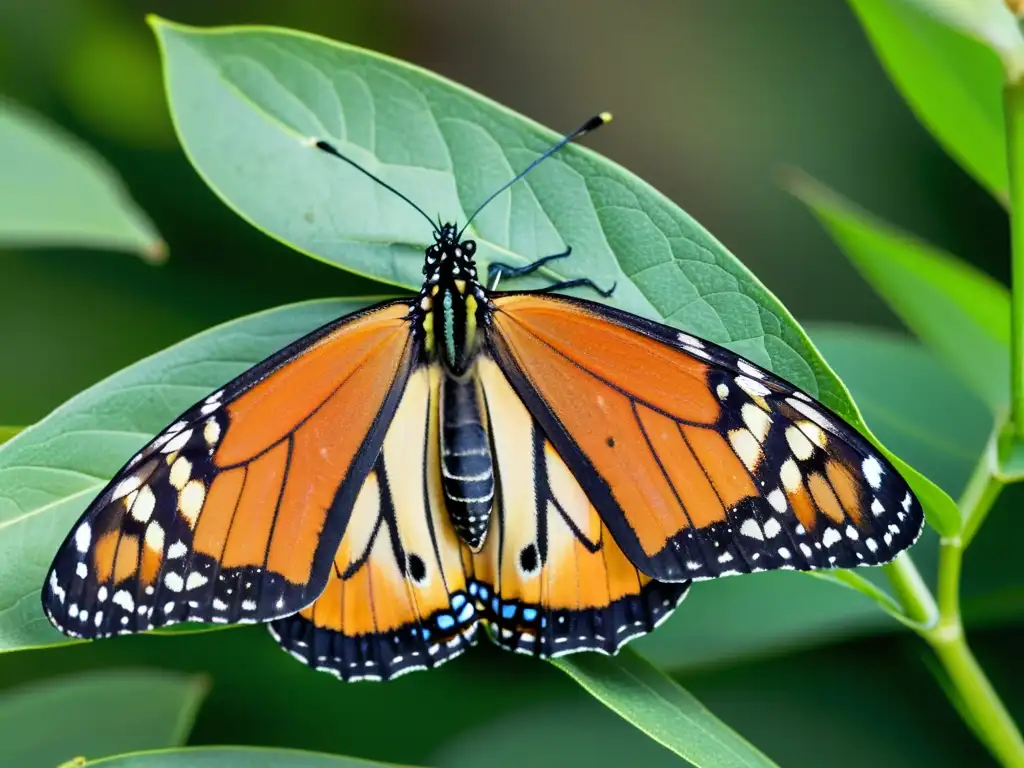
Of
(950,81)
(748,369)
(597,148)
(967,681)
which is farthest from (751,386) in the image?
(597,148)

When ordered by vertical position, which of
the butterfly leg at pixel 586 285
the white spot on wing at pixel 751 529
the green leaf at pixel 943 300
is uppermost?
the green leaf at pixel 943 300

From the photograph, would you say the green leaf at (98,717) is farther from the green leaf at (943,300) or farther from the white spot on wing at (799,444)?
the green leaf at (943,300)

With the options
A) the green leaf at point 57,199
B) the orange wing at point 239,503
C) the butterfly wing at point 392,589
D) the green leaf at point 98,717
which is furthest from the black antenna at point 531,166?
the green leaf at point 98,717

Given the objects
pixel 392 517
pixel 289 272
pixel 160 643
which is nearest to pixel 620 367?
pixel 392 517

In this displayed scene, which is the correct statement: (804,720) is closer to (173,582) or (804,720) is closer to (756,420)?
(756,420)

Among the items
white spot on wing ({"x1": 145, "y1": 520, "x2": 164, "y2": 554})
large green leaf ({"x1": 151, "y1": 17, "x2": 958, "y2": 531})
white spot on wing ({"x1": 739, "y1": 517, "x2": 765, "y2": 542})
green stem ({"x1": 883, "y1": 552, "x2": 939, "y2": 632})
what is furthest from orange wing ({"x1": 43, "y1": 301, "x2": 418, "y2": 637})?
green stem ({"x1": 883, "y1": 552, "x2": 939, "y2": 632})

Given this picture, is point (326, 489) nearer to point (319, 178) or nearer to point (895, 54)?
point (319, 178)

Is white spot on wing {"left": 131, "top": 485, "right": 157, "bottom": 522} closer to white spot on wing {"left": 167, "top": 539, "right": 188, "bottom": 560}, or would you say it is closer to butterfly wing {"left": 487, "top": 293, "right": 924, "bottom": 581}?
white spot on wing {"left": 167, "top": 539, "right": 188, "bottom": 560}
